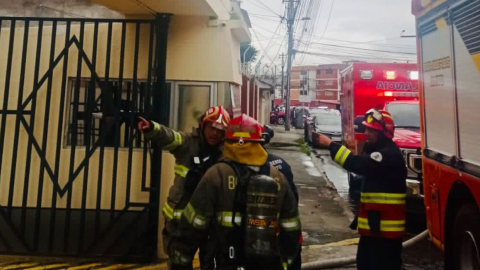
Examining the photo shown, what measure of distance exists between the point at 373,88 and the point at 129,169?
19.3 ft

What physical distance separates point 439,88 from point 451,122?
0.43m

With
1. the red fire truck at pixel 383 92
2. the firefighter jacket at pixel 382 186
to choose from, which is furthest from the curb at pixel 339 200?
the firefighter jacket at pixel 382 186

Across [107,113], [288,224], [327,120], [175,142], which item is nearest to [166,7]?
[107,113]

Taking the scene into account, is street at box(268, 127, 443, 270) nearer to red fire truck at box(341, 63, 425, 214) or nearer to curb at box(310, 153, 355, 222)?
curb at box(310, 153, 355, 222)

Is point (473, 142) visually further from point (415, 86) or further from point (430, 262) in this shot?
point (415, 86)

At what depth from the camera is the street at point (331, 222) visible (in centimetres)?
509

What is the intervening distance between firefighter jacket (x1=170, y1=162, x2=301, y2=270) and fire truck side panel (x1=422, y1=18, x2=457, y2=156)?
185 cm

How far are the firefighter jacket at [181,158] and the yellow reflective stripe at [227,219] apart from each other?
985mm

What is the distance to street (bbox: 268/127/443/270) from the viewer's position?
201 inches

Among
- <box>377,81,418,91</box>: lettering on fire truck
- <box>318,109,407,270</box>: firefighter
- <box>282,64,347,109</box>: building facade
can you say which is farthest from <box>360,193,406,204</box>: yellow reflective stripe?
<box>282,64,347,109</box>: building facade

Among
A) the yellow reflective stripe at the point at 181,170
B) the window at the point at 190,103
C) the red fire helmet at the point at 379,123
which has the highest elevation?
the window at the point at 190,103

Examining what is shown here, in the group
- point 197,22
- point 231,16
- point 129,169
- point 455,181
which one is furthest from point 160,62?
point 455,181

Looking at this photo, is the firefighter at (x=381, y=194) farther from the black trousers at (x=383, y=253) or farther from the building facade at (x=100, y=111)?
the building facade at (x=100, y=111)

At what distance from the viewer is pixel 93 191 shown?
15.4 feet
